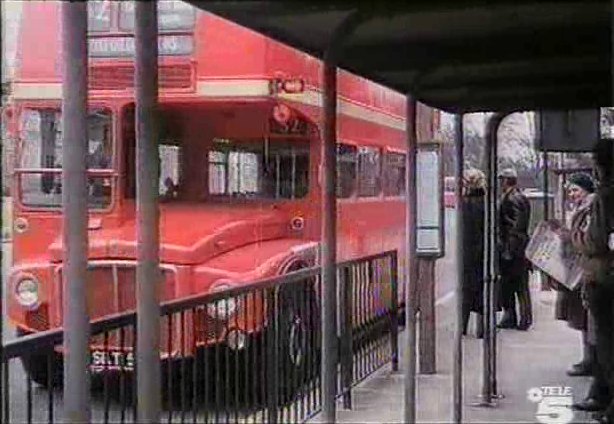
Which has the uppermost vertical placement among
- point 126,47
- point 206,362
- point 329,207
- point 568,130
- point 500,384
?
point 126,47

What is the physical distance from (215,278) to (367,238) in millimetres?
2831

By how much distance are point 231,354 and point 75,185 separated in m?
2.69

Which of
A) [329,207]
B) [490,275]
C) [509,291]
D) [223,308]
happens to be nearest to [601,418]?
[490,275]

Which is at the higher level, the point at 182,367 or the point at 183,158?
the point at 183,158

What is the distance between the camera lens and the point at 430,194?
25.6 ft

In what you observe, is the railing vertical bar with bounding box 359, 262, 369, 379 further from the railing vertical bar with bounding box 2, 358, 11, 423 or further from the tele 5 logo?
the railing vertical bar with bounding box 2, 358, 11, 423

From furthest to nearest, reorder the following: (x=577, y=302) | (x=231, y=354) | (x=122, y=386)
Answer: (x=577, y=302) < (x=231, y=354) < (x=122, y=386)

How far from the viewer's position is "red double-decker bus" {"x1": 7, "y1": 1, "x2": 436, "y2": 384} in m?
7.08

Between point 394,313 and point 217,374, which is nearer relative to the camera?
point 217,374

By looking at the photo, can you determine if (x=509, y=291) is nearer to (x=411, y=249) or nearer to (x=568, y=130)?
(x=568, y=130)

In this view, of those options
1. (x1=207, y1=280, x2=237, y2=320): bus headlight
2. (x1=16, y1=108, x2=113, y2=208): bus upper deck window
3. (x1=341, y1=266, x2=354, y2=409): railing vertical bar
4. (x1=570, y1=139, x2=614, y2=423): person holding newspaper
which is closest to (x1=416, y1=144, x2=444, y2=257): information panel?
(x1=341, y1=266, x2=354, y2=409): railing vertical bar

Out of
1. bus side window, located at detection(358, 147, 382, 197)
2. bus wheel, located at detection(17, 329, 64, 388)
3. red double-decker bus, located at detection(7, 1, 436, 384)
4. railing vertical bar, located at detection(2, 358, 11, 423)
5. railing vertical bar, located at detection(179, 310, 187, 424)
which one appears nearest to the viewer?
railing vertical bar, located at detection(2, 358, 11, 423)

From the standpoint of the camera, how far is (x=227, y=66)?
736 cm

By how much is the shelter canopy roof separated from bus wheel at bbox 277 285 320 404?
1.24 m
